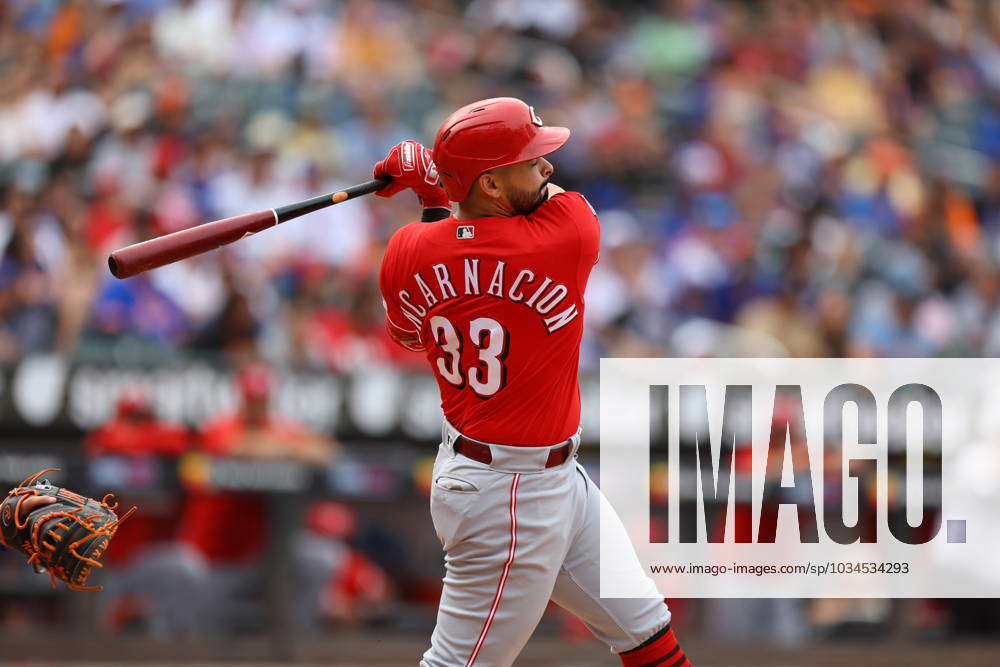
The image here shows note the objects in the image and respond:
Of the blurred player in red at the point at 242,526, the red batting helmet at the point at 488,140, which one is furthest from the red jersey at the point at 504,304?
the blurred player in red at the point at 242,526

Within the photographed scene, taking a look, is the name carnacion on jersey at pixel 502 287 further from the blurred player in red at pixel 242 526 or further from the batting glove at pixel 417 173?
the blurred player in red at pixel 242 526

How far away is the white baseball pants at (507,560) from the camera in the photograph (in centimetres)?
337

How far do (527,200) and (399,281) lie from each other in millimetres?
381

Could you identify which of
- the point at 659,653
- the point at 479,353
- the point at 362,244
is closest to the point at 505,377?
the point at 479,353

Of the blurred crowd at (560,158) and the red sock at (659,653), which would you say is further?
the blurred crowd at (560,158)

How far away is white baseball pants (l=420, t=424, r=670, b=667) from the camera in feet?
11.0

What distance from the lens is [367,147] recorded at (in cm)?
919

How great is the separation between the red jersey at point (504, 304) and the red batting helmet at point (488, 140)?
5.4 inches

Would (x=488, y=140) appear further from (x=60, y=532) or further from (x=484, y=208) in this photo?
(x=60, y=532)

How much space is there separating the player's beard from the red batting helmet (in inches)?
4.5

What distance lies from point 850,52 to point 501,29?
9.22 feet

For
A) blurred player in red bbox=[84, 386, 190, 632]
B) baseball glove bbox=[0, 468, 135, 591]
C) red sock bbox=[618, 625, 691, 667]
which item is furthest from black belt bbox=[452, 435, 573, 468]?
blurred player in red bbox=[84, 386, 190, 632]

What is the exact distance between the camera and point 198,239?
3615 mm

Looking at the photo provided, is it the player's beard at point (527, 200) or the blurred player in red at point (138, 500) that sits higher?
the player's beard at point (527, 200)
